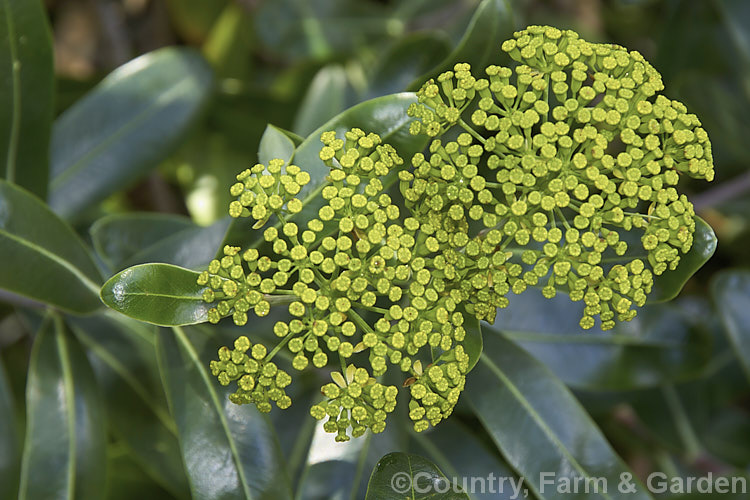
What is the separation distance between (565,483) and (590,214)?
19.0 inches

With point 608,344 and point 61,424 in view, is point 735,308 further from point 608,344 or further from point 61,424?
point 61,424

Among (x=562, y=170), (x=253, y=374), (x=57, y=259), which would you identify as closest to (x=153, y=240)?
(x=57, y=259)

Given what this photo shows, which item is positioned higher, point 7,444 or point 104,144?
point 104,144

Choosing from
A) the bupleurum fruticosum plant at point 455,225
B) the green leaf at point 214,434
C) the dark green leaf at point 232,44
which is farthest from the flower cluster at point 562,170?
the dark green leaf at point 232,44

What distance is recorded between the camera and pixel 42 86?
4.16 ft

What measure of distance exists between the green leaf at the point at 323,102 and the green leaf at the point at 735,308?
3.14 ft

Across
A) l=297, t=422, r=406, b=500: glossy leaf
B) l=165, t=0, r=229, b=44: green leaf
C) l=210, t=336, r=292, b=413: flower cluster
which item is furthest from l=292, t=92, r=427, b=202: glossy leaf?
l=165, t=0, r=229, b=44: green leaf

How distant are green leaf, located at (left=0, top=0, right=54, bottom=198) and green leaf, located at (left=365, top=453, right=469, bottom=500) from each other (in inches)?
33.0

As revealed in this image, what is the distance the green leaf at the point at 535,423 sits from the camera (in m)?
1.12

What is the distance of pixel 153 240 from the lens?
4.49 ft

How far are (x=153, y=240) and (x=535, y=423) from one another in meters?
0.79

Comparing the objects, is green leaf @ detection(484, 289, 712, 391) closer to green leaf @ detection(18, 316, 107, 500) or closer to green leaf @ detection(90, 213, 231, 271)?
green leaf @ detection(90, 213, 231, 271)

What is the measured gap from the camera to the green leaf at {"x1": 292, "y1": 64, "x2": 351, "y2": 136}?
1643 mm

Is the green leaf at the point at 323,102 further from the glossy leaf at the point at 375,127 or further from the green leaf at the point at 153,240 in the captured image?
→ the glossy leaf at the point at 375,127
